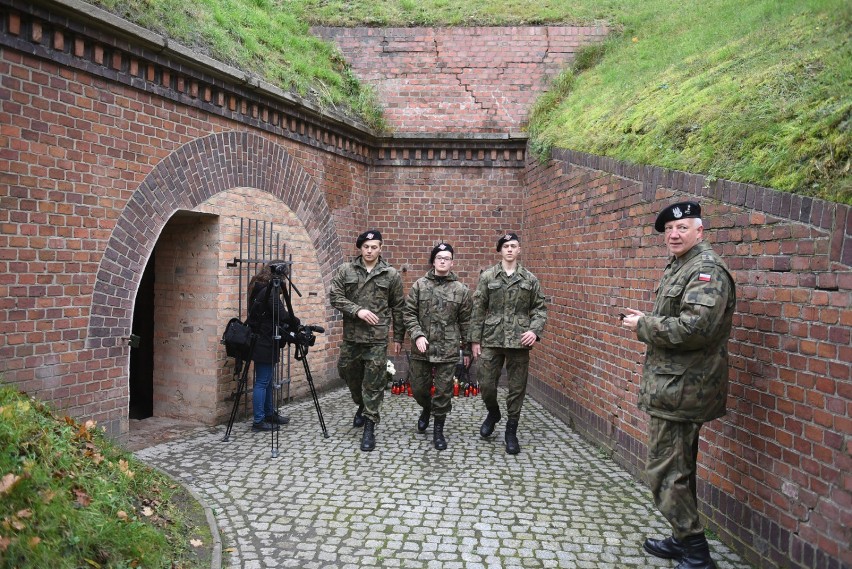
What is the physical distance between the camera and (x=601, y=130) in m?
6.95

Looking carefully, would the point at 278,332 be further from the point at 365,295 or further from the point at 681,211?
the point at 681,211

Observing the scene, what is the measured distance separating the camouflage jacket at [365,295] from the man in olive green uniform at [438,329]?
0.22 meters

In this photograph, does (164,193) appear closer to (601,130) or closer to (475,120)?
(601,130)

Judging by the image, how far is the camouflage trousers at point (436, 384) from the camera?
644cm

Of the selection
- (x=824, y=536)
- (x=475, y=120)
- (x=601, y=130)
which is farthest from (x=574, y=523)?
(x=475, y=120)

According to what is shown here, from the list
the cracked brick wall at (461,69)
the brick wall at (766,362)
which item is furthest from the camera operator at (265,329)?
the cracked brick wall at (461,69)

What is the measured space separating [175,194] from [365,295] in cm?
219

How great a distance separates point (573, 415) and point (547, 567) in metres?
3.65

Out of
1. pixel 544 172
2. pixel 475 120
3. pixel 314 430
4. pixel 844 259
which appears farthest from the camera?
pixel 475 120

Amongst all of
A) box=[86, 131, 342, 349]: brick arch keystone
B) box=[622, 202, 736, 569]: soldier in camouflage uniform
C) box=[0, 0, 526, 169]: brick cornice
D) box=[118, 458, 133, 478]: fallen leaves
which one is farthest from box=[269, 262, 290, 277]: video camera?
box=[622, 202, 736, 569]: soldier in camouflage uniform

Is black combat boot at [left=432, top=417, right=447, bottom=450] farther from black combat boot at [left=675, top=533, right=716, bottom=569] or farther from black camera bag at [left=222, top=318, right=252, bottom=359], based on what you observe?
black combat boot at [left=675, top=533, right=716, bottom=569]

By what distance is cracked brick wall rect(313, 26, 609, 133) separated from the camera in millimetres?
10273

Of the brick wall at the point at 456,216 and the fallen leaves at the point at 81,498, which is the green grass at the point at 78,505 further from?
the brick wall at the point at 456,216

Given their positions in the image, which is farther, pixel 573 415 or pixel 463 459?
Answer: pixel 573 415
